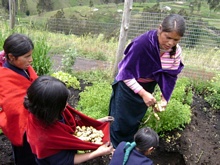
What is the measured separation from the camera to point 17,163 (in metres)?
2.49

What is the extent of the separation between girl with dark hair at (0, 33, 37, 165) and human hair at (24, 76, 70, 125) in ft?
1.40

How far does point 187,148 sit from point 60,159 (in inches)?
88.1

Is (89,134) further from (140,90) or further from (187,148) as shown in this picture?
(187,148)

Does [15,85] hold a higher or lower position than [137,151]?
higher

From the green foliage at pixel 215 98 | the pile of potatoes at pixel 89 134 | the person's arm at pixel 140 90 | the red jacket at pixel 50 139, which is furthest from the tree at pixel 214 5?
the red jacket at pixel 50 139

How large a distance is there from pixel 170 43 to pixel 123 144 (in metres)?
0.96

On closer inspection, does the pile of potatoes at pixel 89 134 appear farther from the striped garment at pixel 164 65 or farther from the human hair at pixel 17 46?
the human hair at pixel 17 46

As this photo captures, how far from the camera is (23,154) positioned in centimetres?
245

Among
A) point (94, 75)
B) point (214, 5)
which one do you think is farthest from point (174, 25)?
point (214, 5)

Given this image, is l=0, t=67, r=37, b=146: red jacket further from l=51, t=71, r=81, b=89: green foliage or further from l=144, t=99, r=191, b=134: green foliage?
l=51, t=71, r=81, b=89: green foliage

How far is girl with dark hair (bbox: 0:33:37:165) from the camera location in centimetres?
212

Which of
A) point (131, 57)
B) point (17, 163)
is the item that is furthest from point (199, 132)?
point (17, 163)

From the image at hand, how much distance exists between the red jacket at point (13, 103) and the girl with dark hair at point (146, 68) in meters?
0.95

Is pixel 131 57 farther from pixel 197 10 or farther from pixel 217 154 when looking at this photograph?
pixel 197 10
